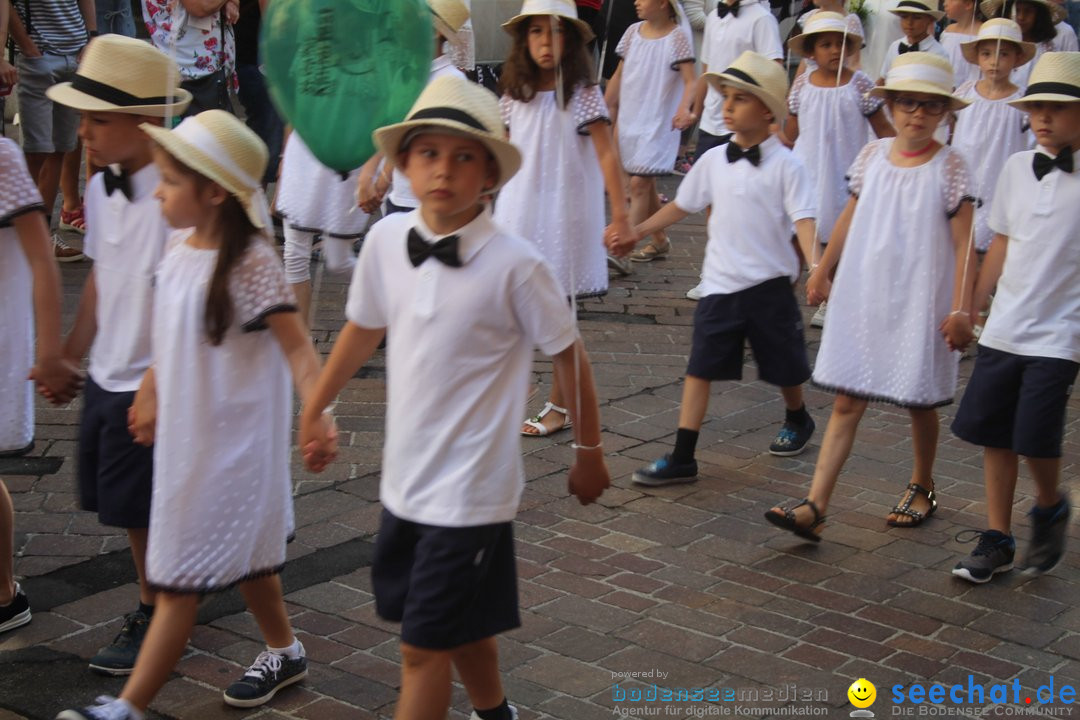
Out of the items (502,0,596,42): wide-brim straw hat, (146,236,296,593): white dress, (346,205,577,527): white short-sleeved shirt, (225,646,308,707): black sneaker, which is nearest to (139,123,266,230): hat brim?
(146,236,296,593): white dress

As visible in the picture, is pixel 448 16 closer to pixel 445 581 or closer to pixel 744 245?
pixel 744 245

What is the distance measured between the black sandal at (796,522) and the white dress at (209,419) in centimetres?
215

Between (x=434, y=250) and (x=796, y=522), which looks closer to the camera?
(x=434, y=250)

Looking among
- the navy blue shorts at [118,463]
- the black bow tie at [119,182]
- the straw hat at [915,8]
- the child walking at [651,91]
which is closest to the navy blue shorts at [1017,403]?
the navy blue shorts at [118,463]

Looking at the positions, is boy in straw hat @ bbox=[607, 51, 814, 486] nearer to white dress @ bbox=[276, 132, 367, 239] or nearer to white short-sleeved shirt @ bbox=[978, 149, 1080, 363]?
white short-sleeved shirt @ bbox=[978, 149, 1080, 363]

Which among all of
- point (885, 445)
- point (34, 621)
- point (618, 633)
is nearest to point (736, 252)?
point (885, 445)

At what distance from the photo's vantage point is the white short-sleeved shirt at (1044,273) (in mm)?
4969

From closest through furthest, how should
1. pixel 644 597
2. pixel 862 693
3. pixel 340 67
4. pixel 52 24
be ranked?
pixel 862 693
pixel 340 67
pixel 644 597
pixel 52 24

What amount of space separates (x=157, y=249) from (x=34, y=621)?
132cm

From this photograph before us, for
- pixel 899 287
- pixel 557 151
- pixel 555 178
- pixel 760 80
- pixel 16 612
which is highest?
pixel 760 80

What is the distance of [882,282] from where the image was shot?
5.45 metres

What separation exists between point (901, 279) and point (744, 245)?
81 centimetres

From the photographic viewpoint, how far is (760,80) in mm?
5801

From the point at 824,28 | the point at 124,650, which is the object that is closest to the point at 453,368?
the point at 124,650
